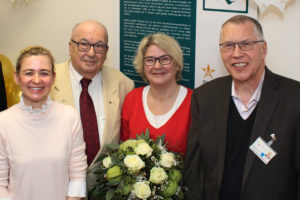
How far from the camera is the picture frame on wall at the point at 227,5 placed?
118 inches

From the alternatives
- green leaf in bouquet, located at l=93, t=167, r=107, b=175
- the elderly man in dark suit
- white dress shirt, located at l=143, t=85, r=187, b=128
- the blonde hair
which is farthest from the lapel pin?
green leaf in bouquet, located at l=93, t=167, r=107, b=175

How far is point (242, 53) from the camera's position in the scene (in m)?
2.28

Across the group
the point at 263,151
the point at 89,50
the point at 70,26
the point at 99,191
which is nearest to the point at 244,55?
the point at 263,151

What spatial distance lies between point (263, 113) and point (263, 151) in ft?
0.73

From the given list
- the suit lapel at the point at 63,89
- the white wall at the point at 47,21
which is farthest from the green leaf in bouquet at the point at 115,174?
the white wall at the point at 47,21

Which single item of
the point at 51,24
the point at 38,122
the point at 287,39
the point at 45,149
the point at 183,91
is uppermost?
the point at 51,24

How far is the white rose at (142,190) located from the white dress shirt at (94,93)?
2.40 feet

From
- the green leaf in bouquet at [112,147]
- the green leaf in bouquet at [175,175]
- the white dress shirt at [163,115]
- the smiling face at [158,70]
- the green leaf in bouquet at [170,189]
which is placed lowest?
the green leaf in bouquet at [170,189]

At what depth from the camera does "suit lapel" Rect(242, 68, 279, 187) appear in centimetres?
223

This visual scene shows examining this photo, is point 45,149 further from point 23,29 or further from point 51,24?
point 23,29

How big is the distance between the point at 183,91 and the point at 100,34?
0.78m

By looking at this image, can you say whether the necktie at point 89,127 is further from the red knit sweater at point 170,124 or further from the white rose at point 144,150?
the white rose at point 144,150

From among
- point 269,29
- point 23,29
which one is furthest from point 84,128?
point 23,29

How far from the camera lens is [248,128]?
2.31m
